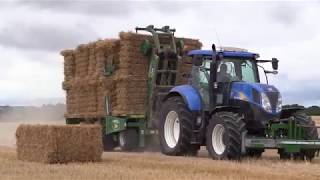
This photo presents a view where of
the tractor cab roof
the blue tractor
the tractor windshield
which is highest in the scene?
the tractor cab roof

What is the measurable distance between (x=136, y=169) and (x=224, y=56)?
4.99 m

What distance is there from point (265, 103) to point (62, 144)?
474 cm

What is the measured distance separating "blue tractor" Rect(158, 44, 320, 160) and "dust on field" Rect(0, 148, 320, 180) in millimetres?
752

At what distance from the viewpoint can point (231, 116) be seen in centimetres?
1520

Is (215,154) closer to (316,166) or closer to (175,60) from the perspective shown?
(316,166)

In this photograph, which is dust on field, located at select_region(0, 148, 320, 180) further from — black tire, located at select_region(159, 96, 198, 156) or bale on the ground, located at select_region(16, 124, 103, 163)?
black tire, located at select_region(159, 96, 198, 156)

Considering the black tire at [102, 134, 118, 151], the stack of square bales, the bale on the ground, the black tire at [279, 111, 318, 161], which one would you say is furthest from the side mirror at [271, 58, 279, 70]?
the black tire at [102, 134, 118, 151]

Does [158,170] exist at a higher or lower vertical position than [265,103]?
lower

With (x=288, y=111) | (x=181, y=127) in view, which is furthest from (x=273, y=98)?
(x=181, y=127)

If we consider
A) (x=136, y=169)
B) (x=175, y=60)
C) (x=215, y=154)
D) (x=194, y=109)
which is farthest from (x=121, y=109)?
(x=136, y=169)

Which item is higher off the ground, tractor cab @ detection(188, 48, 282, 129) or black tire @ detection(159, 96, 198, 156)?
tractor cab @ detection(188, 48, 282, 129)

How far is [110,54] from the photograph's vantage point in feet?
64.8

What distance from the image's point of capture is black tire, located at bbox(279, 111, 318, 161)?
15.7 meters

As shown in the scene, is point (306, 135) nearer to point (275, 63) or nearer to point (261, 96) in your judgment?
point (261, 96)
